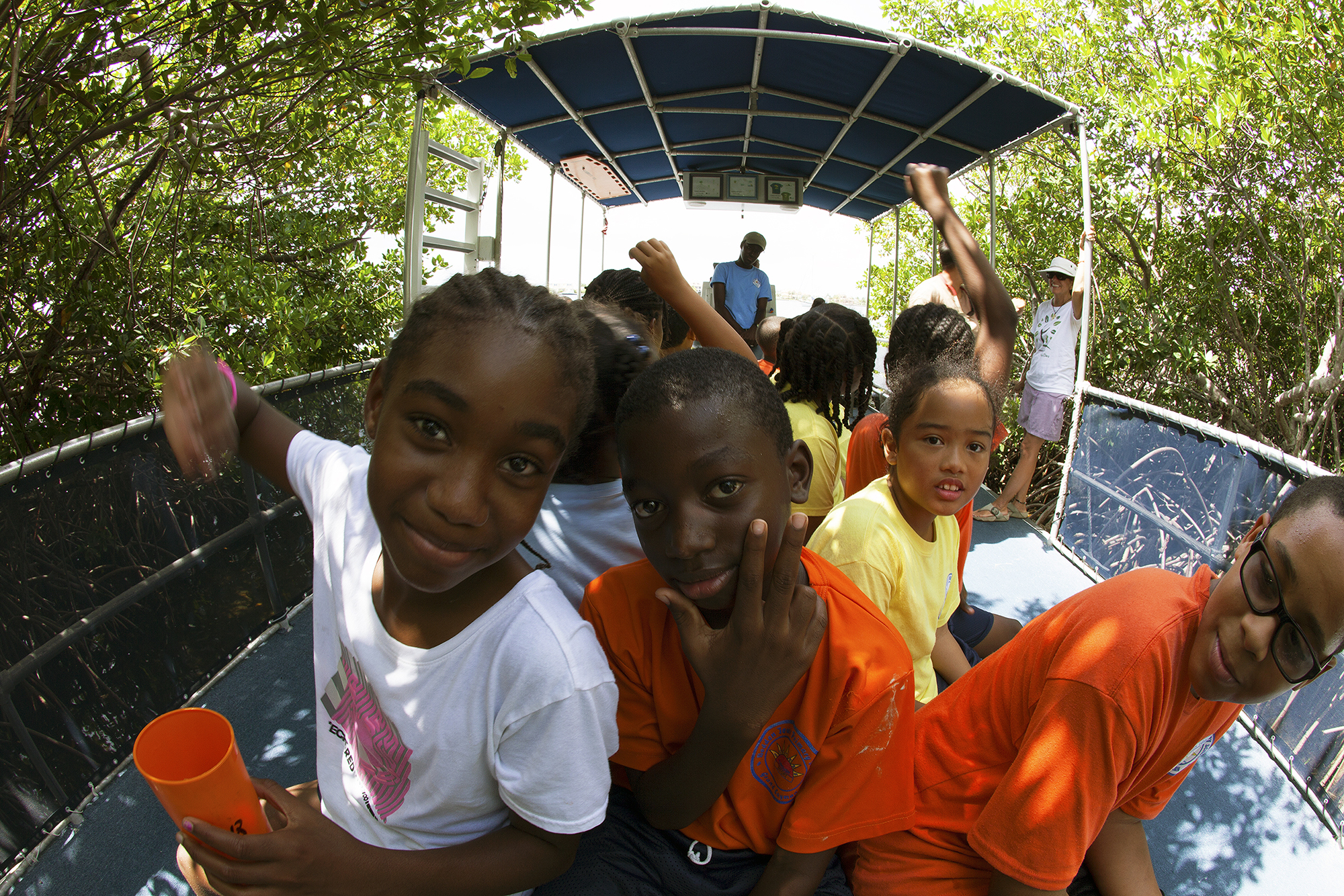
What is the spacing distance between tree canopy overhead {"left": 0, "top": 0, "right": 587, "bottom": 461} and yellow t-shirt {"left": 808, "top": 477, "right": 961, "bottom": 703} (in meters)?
2.69

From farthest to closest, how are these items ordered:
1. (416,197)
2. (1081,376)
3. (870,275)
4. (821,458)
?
(870,275), (1081,376), (416,197), (821,458)

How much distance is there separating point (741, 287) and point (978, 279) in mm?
4950

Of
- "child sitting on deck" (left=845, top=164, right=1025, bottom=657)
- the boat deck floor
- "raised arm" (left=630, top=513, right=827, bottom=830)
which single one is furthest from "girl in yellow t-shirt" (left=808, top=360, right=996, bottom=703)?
the boat deck floor

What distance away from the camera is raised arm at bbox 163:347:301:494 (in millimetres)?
1535

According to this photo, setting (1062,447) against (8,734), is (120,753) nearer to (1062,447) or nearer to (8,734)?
(8,734)

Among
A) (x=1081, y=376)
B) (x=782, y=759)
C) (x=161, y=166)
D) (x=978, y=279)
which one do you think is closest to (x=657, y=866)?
(x=782, y=759)

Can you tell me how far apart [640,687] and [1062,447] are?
7154 millimetres

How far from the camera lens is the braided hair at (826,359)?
11.2 ft

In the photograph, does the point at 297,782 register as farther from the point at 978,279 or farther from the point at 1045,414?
the point at 1045,414

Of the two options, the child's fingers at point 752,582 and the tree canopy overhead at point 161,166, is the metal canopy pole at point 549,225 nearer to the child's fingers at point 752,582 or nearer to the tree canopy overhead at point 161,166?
the tree canopy overhead at point 161,166

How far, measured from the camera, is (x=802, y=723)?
4.73 feet

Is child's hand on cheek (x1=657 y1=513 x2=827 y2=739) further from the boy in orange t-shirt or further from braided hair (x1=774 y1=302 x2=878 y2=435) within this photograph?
braided hair (x1=774 y1=302 x2=878 y2=435)

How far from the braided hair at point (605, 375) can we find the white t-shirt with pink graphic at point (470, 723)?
19.8 inches

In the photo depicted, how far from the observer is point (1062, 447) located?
24.5 feet
